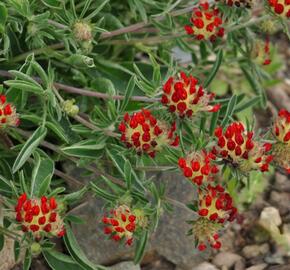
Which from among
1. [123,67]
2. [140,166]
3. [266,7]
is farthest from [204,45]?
[140,166]

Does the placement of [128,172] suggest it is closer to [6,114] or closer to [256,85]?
[6,114]

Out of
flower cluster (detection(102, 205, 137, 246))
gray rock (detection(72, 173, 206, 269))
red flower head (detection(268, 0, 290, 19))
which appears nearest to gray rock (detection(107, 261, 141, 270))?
gray rock (detection(72, 173, 206, 269))

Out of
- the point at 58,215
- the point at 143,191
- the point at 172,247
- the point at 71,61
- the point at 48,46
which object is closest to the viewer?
Result: the point at 58,215

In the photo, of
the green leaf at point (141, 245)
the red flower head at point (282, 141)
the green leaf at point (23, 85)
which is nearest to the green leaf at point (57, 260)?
the green leaf at point (141, 245)

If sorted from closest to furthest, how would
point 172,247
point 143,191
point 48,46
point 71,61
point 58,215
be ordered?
point 58,215 → point 143,191 → point 71,61 → point 48,46 → point 172,247

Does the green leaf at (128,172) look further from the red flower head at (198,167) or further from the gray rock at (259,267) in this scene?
the gray rock at (259,267)

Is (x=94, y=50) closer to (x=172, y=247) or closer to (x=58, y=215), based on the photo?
(x=172, y=247)
